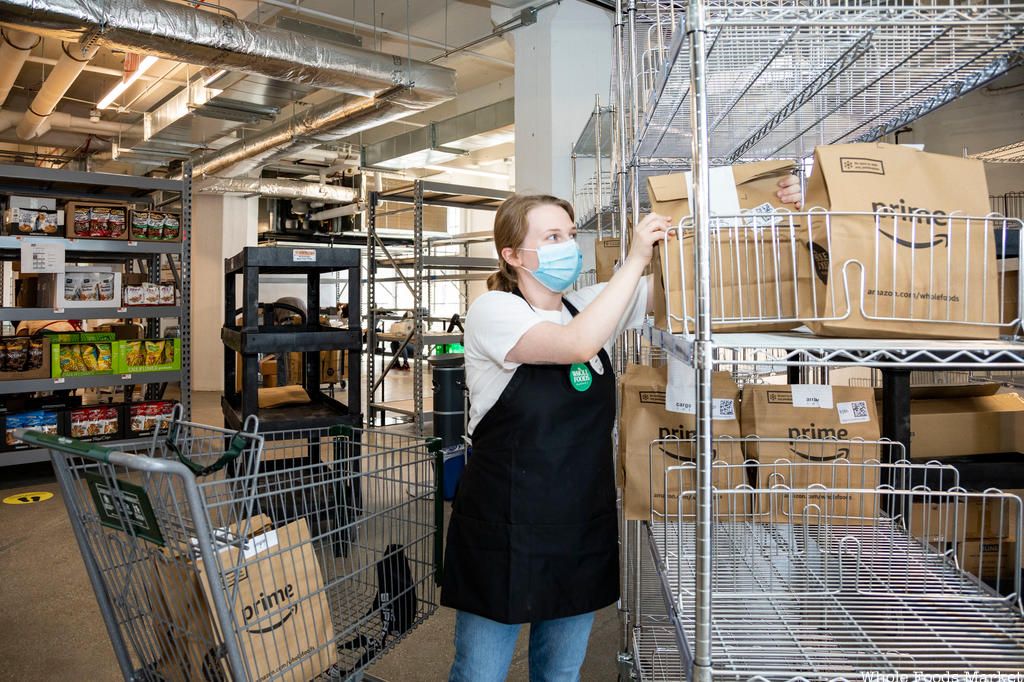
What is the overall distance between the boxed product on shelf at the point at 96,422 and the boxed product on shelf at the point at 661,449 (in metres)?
4.50

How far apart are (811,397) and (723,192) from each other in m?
0.58

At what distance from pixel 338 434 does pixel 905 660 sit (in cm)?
167

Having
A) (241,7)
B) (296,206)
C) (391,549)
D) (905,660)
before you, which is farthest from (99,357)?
(296,206)

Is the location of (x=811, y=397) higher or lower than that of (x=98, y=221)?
lower

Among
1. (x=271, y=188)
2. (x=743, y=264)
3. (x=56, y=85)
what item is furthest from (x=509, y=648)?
(x=271, y=188)

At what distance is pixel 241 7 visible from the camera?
618cm

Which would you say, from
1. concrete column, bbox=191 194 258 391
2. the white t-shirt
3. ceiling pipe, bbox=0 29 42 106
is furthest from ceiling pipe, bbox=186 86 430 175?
the white t-shirt

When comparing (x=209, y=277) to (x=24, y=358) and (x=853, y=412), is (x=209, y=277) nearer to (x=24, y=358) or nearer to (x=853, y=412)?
(x=24, y=358)

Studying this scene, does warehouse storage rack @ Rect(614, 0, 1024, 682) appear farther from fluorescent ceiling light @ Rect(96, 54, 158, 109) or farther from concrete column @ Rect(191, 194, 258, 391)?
concrete column @ Rect(191, 194, 258, 391)

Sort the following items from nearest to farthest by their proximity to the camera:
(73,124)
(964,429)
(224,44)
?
(964,429) < (224,44) < (73,124)

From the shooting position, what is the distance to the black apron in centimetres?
157

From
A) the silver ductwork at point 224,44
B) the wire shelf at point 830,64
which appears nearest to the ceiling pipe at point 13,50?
the silver ductwork at point 224,44

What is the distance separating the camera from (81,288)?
488 cm

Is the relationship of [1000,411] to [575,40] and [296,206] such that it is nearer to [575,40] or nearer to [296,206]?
[575,40]
